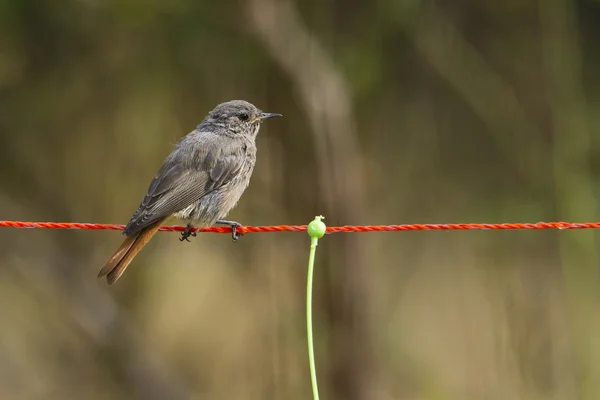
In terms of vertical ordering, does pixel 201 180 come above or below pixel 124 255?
above

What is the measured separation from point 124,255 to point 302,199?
3032 mm

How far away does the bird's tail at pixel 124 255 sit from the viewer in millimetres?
4020

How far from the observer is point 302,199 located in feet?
22.9

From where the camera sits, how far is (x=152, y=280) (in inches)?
283

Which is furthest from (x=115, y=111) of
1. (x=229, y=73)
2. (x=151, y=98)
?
(x=229, y=73)

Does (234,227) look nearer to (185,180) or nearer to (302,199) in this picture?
(185,180)

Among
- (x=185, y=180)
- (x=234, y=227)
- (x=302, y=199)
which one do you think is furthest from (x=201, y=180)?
(x=302, y=199)

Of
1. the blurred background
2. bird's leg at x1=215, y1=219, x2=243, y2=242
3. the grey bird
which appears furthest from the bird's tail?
the blurred background

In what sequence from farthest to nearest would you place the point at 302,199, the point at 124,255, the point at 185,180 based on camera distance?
the point at 302,199
the point at 185,180
the point at 124,255

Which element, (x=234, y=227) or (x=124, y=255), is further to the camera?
(x=234, y=227)

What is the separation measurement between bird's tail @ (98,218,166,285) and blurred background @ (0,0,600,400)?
275 cm

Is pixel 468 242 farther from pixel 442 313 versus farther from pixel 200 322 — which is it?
pixel 200 322

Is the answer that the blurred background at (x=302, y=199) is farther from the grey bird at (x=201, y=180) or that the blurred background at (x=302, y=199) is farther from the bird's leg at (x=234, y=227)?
the bird's leg at (x=234, y=227)

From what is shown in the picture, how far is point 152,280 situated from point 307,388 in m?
1.54
